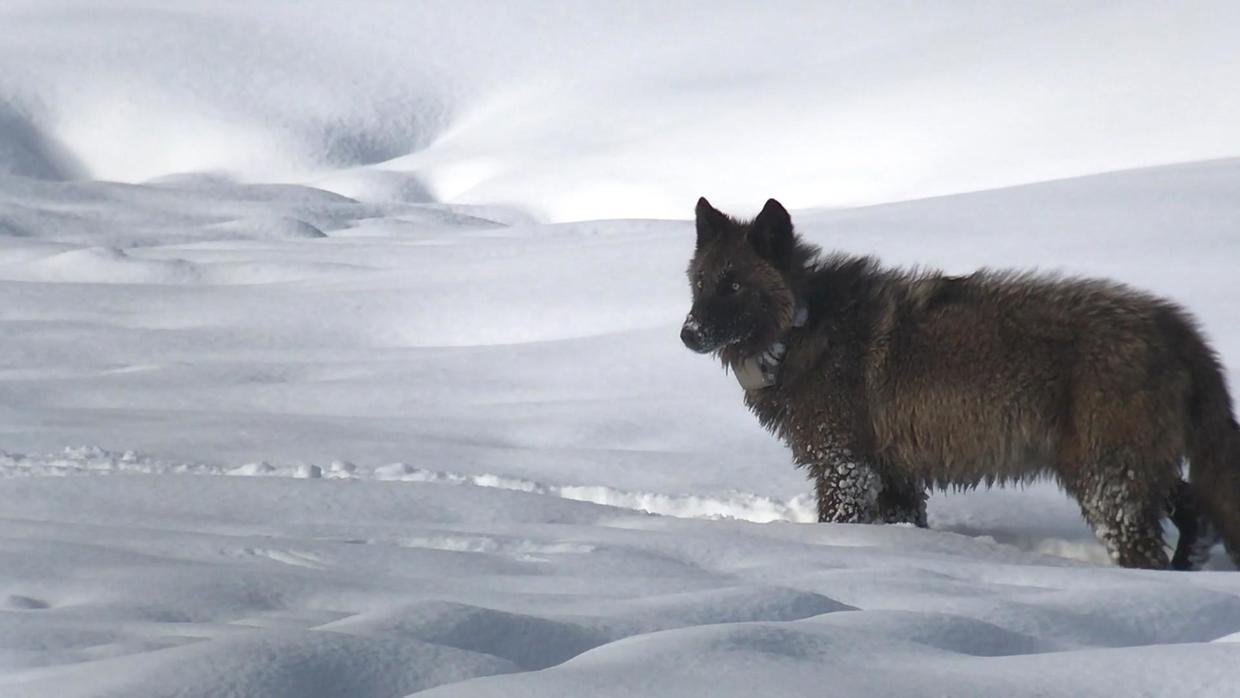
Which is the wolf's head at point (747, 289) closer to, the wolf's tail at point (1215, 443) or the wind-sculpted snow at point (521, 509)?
the wind-sculpted snow at point (521, 509)

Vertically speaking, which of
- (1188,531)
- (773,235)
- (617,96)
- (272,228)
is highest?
(617,96)

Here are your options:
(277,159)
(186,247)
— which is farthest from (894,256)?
(277,159)

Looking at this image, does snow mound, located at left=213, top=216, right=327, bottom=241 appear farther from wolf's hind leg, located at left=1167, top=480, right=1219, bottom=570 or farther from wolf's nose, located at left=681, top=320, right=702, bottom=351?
wolf's hind leg, located at left=1167, top=480, right=1219, bottom=570

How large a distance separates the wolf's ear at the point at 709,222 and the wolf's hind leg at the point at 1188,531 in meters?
2.03

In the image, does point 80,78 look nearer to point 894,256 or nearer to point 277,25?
point 277,25

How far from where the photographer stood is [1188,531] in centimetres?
491

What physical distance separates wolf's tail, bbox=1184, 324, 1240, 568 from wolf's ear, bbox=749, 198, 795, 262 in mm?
1606

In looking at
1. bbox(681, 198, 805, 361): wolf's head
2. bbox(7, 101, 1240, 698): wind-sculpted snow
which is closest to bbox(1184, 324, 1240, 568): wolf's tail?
bbox(7, 101, 1240, 698): wind-sculpted snow

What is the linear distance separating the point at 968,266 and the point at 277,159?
50703 millimetres

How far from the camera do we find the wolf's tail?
15.3 ft

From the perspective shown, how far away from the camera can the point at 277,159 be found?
57031 mm

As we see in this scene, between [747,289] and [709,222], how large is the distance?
367 millimetres

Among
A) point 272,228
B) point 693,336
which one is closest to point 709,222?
point 693,336

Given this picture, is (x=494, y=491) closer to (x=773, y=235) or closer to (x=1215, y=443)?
(x=773, y=235)
